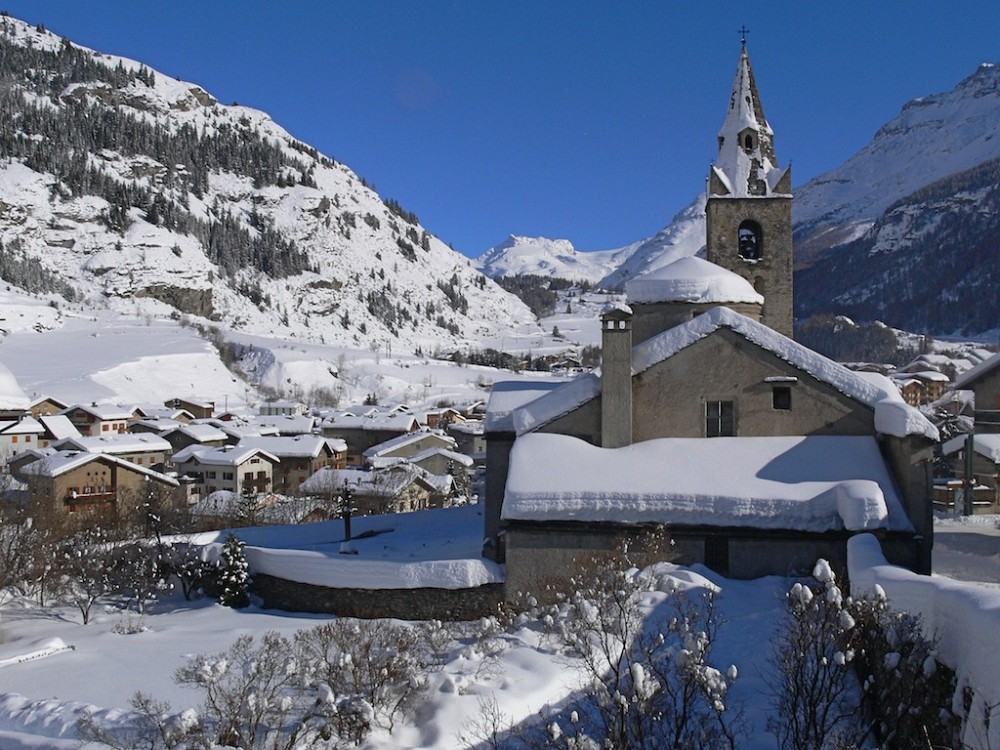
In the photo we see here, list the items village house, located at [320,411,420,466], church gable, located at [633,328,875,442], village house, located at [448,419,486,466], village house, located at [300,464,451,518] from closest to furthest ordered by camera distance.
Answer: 1. church gable, located at [633,328,875,442]
2. village house, located at [300,464,451,518]
3. village house, located at [448,419,486,466]
4. village house, located at [320,411,420,466]

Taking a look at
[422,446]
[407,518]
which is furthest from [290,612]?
[422,446]

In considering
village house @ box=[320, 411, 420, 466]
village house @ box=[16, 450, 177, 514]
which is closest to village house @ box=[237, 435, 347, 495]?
village house @ box=[16, 450, 177, 514]

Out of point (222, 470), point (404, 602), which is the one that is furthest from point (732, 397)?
point (222, 470)

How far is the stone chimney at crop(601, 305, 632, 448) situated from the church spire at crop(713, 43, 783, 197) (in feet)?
38.2

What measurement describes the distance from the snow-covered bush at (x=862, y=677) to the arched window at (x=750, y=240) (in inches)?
789

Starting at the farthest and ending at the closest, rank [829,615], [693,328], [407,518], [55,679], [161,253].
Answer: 1. [161,253]
2. [407,518]
3. [693,328]
4. [55,679]
5. [829,615]

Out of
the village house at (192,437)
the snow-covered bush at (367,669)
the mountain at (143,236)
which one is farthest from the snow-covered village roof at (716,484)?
the mountain at (143,236)

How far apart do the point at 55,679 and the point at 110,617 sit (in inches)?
320

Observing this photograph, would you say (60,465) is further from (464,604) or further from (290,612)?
(464,604)

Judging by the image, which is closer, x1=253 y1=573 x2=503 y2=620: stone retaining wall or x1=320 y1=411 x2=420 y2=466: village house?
x1=253 y1=573 x2=503 y2=620: stone retaining wall

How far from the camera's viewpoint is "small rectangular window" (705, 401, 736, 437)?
17203 millimetres

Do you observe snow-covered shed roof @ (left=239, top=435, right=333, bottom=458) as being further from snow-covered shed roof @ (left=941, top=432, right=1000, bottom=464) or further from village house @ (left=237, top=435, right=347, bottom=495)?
snow-covered shed roof @ (left=941, top=432, right=1000, bottom=464)

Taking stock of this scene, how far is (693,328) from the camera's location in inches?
679

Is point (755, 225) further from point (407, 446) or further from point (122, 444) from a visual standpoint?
point (122, 444)
